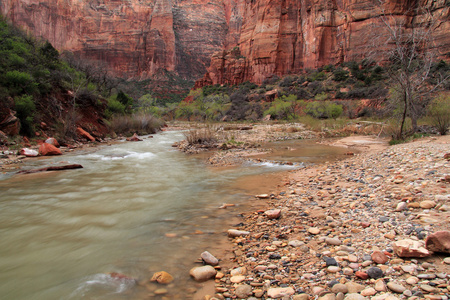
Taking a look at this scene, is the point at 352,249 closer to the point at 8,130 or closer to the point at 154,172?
the point at 154,172

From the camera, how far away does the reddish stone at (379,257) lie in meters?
2.09

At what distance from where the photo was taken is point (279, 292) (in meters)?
1.99

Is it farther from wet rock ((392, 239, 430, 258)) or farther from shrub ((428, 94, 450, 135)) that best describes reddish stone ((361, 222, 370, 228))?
shrub ((428, 94, 450, 135))

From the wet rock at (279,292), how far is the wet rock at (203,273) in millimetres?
601

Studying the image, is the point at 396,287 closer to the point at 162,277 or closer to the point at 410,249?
the point at 410,249

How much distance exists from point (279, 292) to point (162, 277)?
43.8 inches

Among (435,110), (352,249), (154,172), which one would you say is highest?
(435,110)

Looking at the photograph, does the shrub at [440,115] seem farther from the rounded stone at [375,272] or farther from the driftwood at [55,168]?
the driftwood at [55,168]

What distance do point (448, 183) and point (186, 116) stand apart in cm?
5364

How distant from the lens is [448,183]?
362cm

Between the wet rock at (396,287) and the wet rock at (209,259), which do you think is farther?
the wet rock at (209,259)

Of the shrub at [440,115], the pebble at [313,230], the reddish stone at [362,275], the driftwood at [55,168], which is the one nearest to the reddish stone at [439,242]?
the reddish stone at [362,275]

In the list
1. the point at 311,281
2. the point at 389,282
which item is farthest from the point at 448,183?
the point at 311,281

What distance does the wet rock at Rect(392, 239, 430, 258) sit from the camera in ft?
6.63
